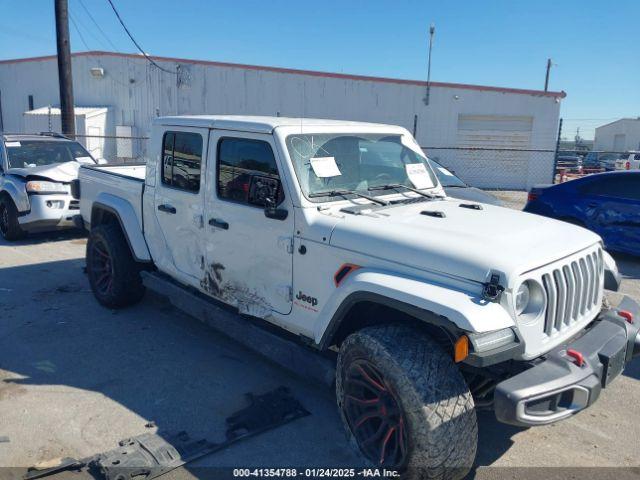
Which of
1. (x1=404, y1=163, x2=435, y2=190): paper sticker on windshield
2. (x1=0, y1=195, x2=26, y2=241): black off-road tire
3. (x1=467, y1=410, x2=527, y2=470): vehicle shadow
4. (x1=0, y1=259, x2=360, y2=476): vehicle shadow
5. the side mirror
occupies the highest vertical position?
(x1=404, y1=163, x2=435, y2=190): paper sticker on windshield

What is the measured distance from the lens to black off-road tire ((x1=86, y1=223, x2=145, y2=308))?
5457 millimetres

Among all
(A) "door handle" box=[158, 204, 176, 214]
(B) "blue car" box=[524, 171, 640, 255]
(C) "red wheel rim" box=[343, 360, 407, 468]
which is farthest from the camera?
(B) "blue car" box=[524, 171, 640, 255]

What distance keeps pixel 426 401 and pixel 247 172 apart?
2.11 m

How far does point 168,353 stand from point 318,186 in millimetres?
2189

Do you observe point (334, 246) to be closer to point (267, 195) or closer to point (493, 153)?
point (267, 195)

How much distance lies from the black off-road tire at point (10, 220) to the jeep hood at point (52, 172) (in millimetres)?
489

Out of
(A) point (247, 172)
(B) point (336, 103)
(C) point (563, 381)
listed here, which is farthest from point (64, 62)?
(C) point (563, 381)

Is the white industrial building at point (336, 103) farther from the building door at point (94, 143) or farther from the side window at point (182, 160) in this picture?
the side window at point (182, 160)

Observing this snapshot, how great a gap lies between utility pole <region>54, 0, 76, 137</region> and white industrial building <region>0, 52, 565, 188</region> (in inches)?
185

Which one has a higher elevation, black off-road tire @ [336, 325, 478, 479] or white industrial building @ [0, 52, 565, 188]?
white industrial building @ [0, 52, 565, 188]

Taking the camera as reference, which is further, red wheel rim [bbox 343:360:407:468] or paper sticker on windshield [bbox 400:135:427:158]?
paper sticker on windshield [bbox 400:135:427:158]

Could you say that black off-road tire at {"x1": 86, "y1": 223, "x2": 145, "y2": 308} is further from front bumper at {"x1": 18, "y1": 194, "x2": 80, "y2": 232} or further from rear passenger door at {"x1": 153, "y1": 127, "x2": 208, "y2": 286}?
front bumper at {"x1": 18, "y1": 194, "x2": 80, "y2": 232}

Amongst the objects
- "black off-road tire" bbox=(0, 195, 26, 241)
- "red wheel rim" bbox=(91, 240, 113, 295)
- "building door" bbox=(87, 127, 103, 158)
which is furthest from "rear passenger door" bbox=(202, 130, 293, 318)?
"building door" bbox=(87, 127, 103, 158)

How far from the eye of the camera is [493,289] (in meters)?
2.71
